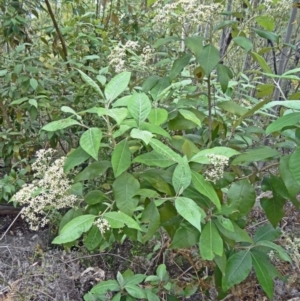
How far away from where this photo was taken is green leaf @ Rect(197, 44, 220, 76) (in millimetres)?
1068

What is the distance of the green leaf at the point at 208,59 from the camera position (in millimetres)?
1068

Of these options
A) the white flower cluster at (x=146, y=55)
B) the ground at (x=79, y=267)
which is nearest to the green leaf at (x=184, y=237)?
the white flower cluster at (x=146, y=55)

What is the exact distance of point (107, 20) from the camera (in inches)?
118

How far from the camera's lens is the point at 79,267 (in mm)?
2273

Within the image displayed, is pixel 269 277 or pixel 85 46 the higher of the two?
pixel 85 46

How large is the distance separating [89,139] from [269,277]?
73 cm

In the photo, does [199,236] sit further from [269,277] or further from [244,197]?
[269,277]

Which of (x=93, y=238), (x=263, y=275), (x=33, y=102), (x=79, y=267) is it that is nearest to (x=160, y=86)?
(x=93, y=238)

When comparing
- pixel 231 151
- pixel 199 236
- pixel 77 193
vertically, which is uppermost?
pixel 231 151

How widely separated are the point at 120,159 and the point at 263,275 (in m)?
0.63

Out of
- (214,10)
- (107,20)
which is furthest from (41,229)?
(214,10)

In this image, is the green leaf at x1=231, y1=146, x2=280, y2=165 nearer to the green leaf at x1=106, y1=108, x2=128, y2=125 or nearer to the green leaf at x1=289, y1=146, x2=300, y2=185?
the green leaf at x1=289, y1=146, x2=300, y2=185

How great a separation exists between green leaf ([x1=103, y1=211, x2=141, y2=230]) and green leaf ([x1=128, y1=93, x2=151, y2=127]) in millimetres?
212

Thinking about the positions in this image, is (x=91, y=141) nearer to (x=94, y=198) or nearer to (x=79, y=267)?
(x=94, y=198)
